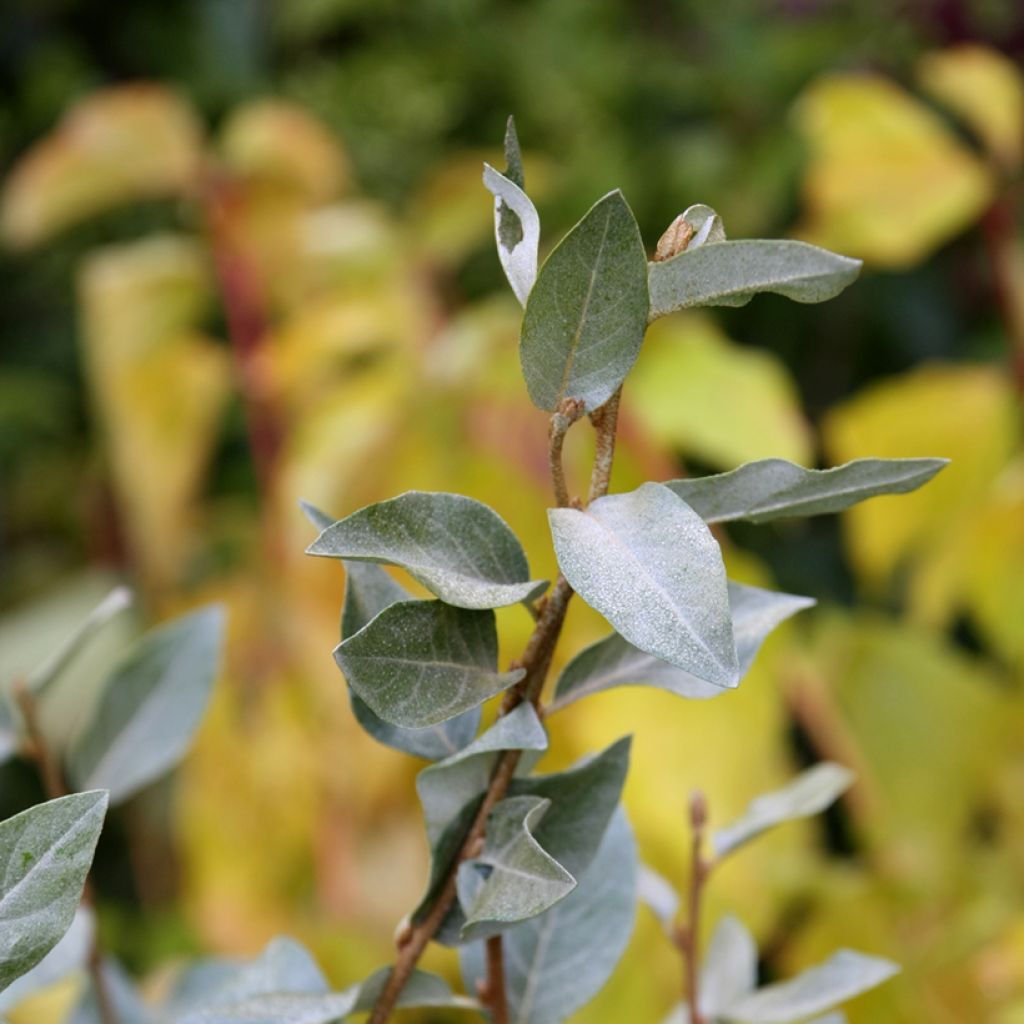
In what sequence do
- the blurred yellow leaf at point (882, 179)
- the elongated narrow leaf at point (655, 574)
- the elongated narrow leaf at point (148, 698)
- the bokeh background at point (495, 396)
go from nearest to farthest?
the elongated narrow leaf at point (655, 574)
the elongated narrow leaf at point (148, 698)
the bokeh background at point (495, 396)
the blurred yellow leaf at point (882, 179)

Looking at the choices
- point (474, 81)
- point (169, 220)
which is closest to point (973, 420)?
point (474, 81)

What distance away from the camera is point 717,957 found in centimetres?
23

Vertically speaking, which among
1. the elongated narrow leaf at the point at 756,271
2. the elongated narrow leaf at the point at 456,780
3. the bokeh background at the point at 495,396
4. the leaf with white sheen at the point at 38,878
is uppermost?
the elongated narrow leaf at the point at 756,271

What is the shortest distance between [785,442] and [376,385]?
0.20 meters

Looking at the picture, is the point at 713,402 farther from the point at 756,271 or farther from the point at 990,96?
the point at 756,271

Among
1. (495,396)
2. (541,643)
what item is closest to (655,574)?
(541,643)

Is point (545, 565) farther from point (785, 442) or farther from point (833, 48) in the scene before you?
point (833, 48)

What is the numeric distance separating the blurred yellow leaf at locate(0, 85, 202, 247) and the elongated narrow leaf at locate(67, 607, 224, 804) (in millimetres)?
538

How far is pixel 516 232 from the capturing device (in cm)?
16

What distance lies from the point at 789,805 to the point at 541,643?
79mm

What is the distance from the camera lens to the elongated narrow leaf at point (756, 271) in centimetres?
15

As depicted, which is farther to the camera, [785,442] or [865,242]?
[865,242]

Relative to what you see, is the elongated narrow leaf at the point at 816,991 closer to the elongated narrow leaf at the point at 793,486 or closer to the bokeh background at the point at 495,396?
the elongated narrow leaf at the point at 793,486

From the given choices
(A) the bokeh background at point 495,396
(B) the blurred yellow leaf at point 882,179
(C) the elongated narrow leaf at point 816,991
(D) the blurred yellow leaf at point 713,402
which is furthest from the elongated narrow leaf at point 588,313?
(B) the blurred yellow leaf at point 882,179
